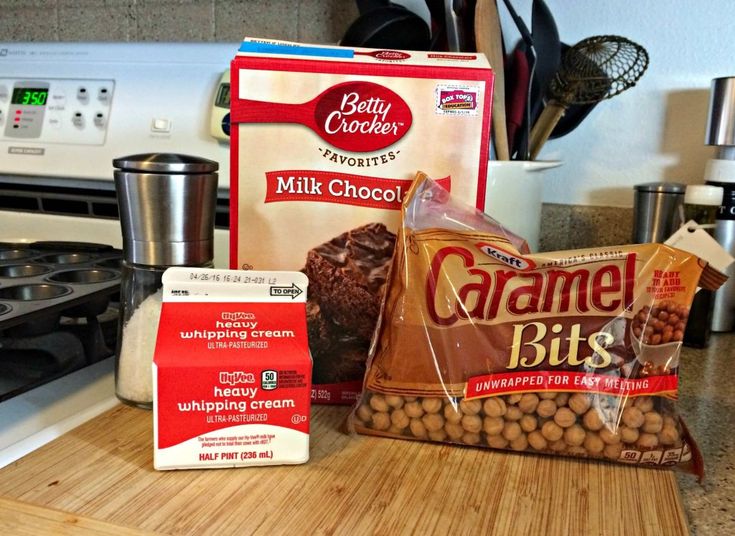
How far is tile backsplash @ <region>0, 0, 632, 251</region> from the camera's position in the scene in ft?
3.13

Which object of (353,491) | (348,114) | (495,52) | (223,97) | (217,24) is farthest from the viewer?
(217,24)

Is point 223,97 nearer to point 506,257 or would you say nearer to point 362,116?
point 362,116

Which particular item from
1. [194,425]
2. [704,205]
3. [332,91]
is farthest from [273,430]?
[704,205]

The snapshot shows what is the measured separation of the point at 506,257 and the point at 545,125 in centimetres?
40

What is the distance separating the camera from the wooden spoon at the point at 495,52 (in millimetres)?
755

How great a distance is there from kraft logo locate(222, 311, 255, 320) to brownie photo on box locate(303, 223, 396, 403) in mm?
94

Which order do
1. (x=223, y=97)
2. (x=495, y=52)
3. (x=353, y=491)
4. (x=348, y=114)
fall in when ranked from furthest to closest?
(x=223, y=97)
(x=495, y=52)
(x=348, y=114)
(x=353, y=491)

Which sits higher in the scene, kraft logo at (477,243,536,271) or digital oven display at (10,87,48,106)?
digital oven display at (10,87,48,106)

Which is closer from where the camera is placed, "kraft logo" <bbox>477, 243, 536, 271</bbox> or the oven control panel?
"kraft logo" <bbox>477, 243, 536, 271</bbox>

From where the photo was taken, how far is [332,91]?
557mm

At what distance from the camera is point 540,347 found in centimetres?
51

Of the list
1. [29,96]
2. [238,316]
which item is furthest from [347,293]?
[29,96]

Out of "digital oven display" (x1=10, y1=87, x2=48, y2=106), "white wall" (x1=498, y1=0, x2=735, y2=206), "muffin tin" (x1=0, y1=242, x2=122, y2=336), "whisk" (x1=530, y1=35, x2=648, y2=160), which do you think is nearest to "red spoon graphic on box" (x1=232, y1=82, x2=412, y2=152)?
"muffin tin" (x1=0, y1=242, x2=122, y2=336)

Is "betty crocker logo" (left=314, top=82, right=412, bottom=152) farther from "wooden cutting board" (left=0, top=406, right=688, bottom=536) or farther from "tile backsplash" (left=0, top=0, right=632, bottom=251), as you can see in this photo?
"tile backsplash" (left=0, top=0, right=632, bottom=251)
